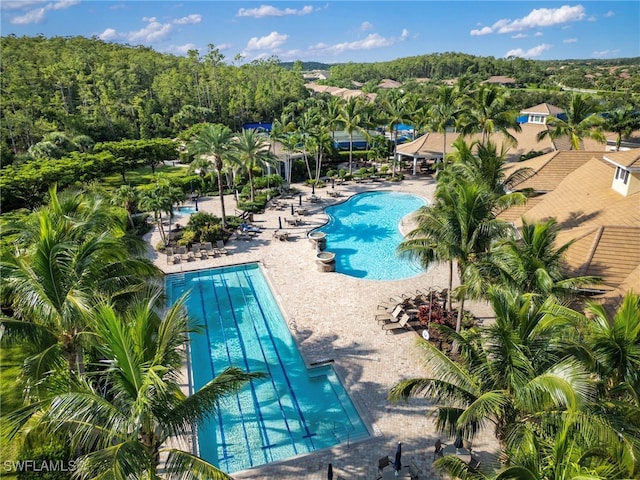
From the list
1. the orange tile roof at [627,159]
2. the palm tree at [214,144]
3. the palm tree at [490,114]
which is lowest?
the orange tile roof at [627,159]

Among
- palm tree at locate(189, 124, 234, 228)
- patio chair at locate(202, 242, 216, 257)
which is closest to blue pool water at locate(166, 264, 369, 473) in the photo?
patio chair at locate(202, 242, 216, 257)

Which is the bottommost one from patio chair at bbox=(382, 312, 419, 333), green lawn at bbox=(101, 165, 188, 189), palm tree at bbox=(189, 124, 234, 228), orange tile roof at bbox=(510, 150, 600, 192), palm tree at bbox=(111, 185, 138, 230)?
patio chair at bbox=(382, 312, 419, 333)

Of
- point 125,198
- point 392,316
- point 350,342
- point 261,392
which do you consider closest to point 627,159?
point 392,316

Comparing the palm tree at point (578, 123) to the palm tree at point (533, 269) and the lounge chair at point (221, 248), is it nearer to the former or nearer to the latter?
the palm tree at point (533, 269)

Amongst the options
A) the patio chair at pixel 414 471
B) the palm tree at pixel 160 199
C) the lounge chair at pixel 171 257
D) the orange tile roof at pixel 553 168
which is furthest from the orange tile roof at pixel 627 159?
the palm tree at pixel 160 199

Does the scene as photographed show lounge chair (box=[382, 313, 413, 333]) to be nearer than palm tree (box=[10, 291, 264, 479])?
No

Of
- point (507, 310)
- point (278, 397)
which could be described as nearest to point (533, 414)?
point (507, 310)

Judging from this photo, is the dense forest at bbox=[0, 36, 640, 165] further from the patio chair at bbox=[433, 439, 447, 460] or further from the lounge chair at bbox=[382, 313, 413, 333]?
the patio chair at bbox=[433, 439, 447, 460]
